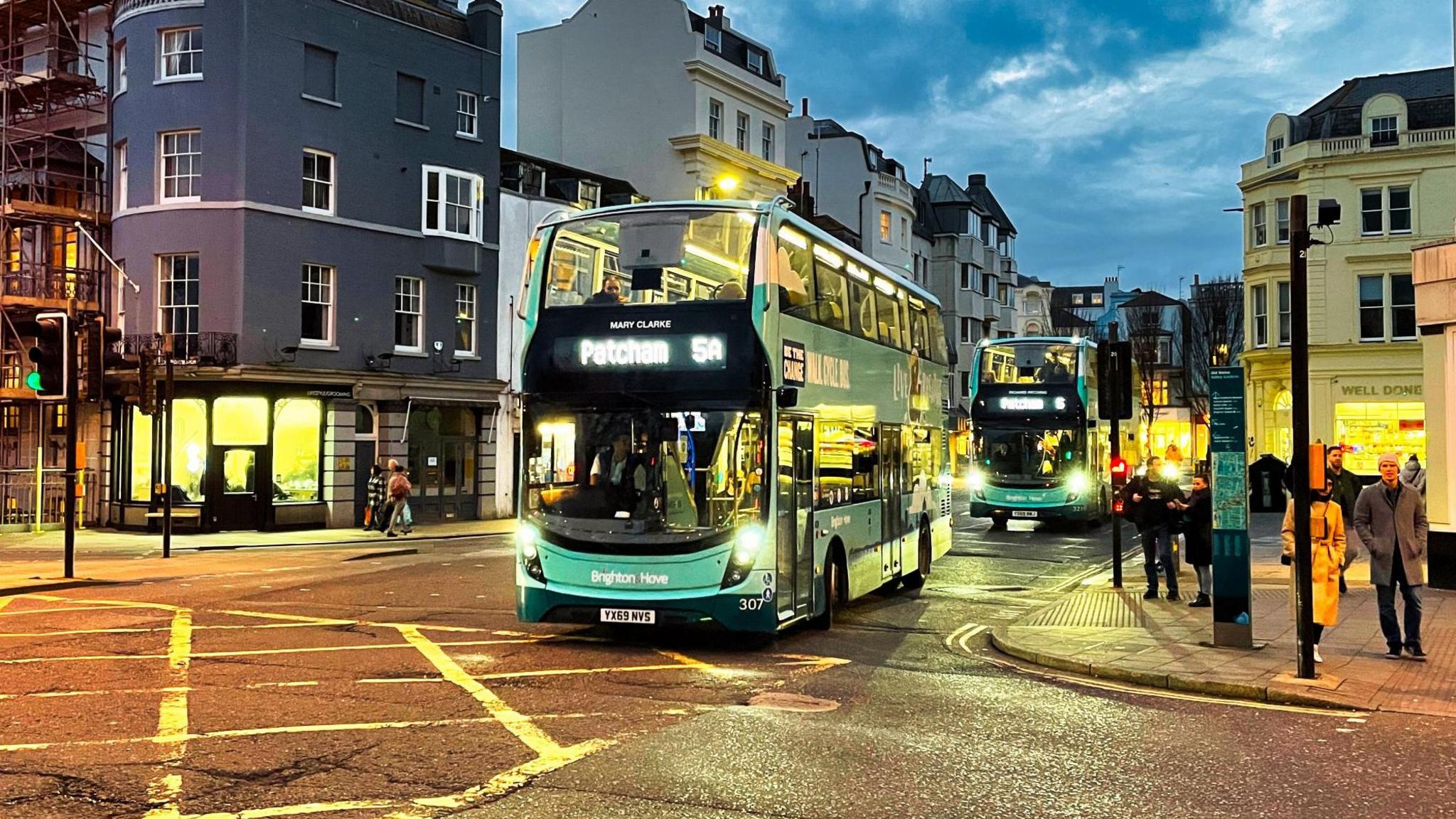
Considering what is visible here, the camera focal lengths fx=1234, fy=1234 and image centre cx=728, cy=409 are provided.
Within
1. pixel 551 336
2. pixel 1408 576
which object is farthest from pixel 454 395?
pixel 1408 576

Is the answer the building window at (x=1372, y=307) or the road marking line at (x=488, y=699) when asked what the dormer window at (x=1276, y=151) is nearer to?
the building window at (x=1372, y=307)

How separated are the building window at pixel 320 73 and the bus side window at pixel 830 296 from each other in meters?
21.3

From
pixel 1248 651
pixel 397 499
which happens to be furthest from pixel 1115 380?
pixel 397 499

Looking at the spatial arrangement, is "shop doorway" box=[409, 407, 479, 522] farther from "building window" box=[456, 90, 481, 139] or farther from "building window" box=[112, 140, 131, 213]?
"building window" box=[112, 140, 131, 213]

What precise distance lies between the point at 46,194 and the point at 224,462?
9081 millimetres

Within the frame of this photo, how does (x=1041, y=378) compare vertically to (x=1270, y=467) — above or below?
above

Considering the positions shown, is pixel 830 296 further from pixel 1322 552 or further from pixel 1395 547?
pixel 1395 547

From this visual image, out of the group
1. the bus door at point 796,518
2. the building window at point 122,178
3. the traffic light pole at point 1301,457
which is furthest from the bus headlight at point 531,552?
the building window at point 122,178

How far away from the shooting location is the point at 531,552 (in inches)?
455

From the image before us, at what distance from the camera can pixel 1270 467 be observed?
113ft

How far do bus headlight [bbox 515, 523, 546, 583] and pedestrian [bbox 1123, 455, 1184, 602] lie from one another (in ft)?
27.4

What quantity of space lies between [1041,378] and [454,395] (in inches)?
599

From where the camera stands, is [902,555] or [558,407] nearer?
[558,407]

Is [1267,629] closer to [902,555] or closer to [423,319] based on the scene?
[902,555]
